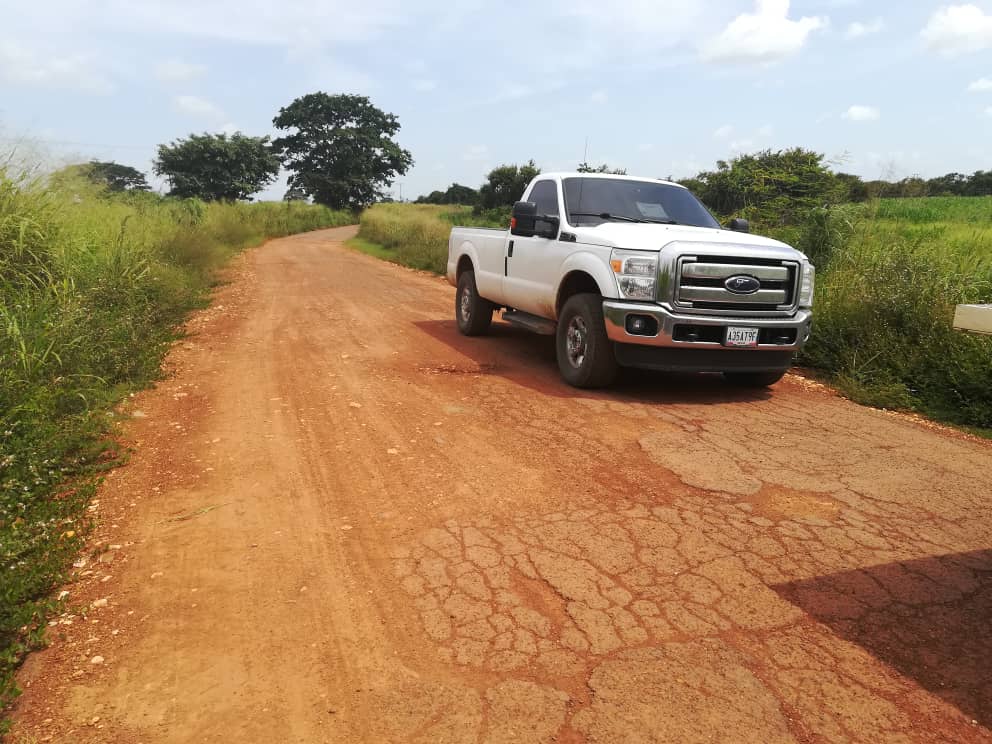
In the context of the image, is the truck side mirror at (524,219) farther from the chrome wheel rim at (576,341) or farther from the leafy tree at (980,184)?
the leafy tree at (980,184)

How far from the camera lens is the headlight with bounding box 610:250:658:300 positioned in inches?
247

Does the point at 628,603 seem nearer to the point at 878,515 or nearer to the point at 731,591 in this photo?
the point at 731,591

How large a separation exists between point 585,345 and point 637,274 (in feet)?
2.68

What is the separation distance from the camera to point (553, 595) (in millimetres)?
3240

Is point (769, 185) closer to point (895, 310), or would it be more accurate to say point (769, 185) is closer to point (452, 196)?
point (895, 310)

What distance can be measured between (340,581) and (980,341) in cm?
604

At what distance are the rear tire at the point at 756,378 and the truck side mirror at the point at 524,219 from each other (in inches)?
101

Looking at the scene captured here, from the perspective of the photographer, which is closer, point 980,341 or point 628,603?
point 628,603

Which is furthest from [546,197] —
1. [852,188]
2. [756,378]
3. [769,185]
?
[769,185]

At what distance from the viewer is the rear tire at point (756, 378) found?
7.01m

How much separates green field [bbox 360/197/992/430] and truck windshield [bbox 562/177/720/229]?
6.21 feet

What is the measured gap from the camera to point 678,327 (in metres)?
6.25

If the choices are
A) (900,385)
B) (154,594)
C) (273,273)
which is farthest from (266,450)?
(273,273)

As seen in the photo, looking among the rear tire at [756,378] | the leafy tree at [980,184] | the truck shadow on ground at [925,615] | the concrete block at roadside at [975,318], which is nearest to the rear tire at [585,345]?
the rear tire at [756,378]
